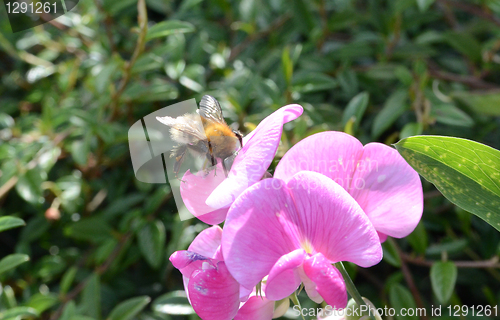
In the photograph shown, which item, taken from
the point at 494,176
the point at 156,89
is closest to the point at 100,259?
the point at 156,89

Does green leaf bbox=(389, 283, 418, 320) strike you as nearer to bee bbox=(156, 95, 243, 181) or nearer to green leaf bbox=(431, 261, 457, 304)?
green leaf bbox=(431, 261, 457, 304)

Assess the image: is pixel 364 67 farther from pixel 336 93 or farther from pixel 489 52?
pixel 489 52

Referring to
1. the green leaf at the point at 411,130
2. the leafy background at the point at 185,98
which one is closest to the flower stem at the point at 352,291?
the leafy background at the point at 185,98

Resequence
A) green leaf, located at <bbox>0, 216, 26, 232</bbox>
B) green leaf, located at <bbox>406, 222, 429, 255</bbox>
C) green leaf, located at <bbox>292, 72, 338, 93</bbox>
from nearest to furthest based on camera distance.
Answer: green leaf, located at <bbox>0, 216, 26, 232</bbox>
green leaf, located at <bbox>406, 222, 429, 255</bbox>
green leaf, located at <bbox>292, 72, 338, 93</bbox>

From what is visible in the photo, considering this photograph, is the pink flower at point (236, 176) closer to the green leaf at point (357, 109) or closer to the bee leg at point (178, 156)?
the bee leg at point (178, 156)

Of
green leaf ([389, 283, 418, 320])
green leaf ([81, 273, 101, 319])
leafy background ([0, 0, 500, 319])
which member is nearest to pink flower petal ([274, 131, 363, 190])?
leafy background ([0, 0, 500, 319])

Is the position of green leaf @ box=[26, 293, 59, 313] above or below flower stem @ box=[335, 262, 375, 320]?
below
